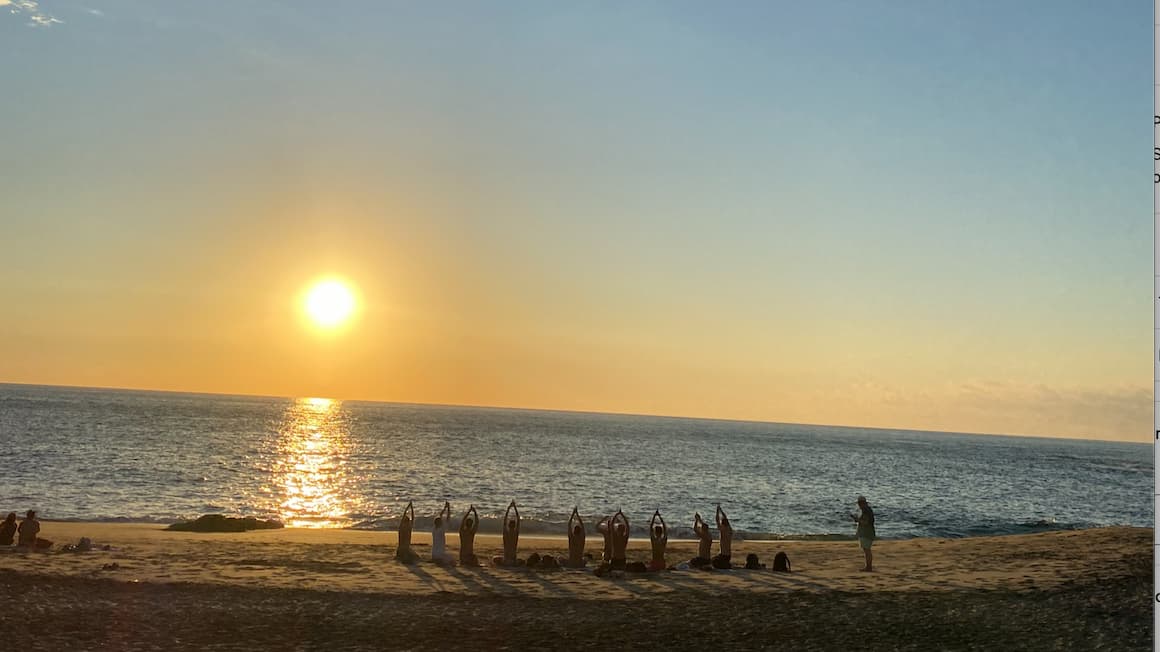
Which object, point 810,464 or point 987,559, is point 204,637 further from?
point 810,464

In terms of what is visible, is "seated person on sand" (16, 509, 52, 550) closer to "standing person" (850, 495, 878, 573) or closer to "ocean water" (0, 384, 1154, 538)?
"ocean water" (0, 384, 1154, 538)

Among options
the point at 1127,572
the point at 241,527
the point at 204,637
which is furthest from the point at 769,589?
the point at 241,527

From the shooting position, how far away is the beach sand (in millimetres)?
16719

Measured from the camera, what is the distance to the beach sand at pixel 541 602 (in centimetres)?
1672

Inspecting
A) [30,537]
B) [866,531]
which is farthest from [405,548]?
[866,531]

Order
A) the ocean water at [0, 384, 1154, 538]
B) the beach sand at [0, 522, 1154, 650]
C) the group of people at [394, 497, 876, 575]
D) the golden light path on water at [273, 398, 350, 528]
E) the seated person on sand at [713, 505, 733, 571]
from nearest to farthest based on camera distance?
1. the beach sand at [0, 522, 1154, 650]
2. the group of people at [394, 497, 876, 575]
3. the seated person on sand at [713, 505, 733, 571]
4. the golden light path on water at [273, 398, 350, 528]
5. the ocean water at [0, 384, 1154, 538]

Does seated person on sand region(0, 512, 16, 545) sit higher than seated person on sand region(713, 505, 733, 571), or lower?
lower

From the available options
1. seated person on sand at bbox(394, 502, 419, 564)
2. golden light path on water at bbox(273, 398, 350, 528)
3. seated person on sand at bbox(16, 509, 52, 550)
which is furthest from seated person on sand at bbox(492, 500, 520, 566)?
golden light path on water at bbox(273, 398, 350, 528)

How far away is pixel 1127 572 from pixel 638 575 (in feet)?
42.3

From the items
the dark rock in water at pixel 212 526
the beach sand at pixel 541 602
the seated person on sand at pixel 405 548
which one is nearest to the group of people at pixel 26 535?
the beach sand at pixel 541 602

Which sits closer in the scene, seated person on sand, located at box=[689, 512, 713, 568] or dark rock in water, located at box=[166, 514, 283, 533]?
seated person on sand, located at box=[689, 512, 713, 568]

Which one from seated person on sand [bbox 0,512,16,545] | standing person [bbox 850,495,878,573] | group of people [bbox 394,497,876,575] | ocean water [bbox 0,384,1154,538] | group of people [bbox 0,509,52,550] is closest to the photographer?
group of people [bbox 394,497,876,575]

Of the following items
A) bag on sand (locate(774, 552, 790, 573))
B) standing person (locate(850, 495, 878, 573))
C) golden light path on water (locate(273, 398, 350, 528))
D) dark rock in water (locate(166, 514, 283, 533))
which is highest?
standing person (locate(850, 495, 878, 573))

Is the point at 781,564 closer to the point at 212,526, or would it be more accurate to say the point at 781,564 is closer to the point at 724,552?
the point at 724,552
